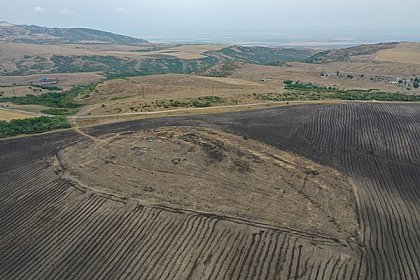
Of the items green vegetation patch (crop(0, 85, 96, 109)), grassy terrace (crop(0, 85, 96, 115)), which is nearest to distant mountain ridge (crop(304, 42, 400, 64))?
green vegetation patch (crop(0, 85, 96, 109))

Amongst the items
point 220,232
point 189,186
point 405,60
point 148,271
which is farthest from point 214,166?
point 405,60

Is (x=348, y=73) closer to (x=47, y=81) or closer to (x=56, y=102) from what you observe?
(x=56, y=102)

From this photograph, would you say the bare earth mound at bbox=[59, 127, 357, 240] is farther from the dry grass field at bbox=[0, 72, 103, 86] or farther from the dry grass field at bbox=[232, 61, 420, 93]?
the dry grass field at bbox=[0, 72, 103, 86]

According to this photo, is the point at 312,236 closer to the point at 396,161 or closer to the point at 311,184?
the point at 311,184

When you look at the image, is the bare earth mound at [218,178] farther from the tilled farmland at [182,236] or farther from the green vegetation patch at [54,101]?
the green vegetation patch at [54,101]

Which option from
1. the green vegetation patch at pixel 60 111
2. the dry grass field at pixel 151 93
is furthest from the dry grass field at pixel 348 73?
the green vegetation patch at pixel 60 111

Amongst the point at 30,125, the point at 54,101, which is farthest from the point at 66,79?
the point at 30,125
